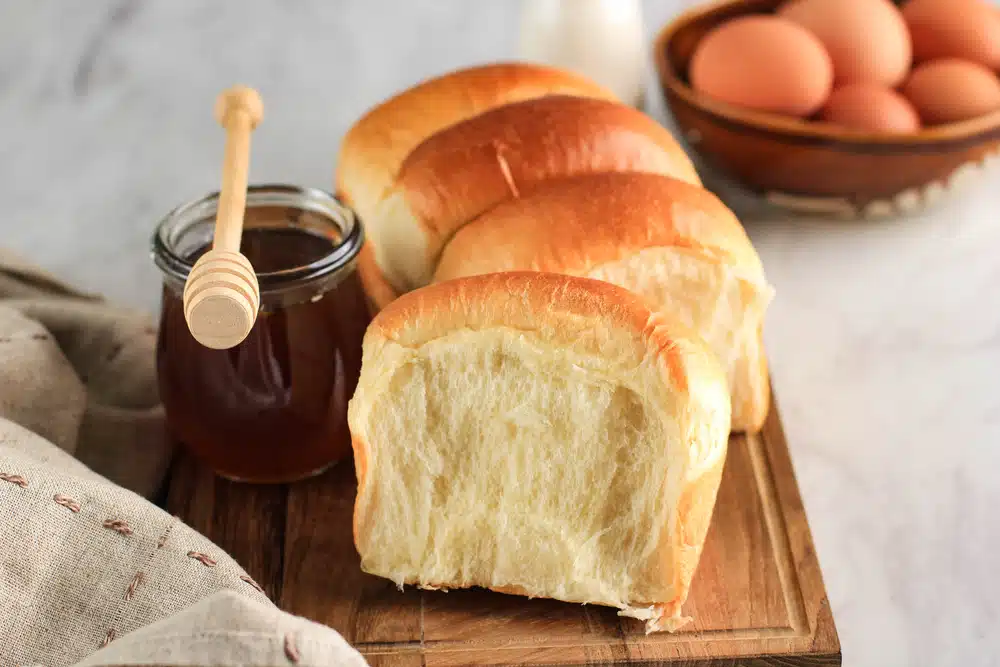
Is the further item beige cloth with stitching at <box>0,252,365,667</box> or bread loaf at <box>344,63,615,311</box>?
bread loaf at <box>344,63,615,311</box>

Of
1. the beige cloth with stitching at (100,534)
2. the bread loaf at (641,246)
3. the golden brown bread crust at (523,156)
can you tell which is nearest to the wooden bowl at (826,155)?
the golden brown bread crust at (523,156)

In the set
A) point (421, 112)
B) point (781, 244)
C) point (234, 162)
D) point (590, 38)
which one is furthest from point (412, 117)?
point (781, 244)

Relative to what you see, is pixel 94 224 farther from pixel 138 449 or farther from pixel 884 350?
pixel 884 350

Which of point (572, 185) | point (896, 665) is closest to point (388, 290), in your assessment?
point (572, 185)

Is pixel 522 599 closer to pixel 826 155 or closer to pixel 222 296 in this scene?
pixel 222 296

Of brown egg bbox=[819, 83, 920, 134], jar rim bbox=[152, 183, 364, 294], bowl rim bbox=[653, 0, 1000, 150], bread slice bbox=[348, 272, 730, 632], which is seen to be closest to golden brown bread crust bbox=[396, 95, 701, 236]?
jar rim bbox=[152, 183, 364, 294]

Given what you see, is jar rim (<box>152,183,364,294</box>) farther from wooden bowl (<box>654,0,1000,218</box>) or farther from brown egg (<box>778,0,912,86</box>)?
brown egg (<box>778,0,912,86</box>)
